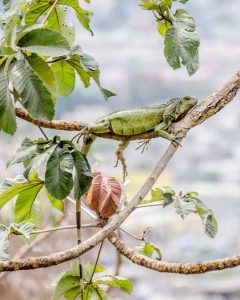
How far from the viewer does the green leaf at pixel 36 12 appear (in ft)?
4.20

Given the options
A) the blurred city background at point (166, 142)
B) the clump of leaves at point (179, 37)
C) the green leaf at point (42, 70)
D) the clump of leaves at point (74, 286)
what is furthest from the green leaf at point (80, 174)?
the blurred city background at point (166, 142)

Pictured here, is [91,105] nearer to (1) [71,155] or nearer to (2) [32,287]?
(2) [32,287]

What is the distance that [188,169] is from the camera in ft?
14.3

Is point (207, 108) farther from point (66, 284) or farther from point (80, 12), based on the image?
point (66, 284)

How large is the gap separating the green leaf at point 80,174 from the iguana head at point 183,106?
333 millimetres

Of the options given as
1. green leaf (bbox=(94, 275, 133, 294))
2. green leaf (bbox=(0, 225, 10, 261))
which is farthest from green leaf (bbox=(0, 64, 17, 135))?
green leaf (bbox=(94, 275, 133, 294))

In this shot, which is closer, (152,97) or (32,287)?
(32,287)

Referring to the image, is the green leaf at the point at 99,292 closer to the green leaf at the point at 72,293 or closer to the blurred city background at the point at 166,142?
the green leaf at the point at 72,293

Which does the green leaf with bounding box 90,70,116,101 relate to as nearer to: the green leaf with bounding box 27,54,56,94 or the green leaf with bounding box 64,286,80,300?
the green leaf with bounding box 27,54,56,94

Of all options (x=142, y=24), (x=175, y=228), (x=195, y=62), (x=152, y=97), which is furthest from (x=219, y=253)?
(x=195, y=62)

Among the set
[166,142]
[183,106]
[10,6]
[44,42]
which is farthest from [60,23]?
[166,142]

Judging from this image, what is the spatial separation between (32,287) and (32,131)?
32.2 inches

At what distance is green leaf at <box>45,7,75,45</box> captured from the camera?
1.38 meters

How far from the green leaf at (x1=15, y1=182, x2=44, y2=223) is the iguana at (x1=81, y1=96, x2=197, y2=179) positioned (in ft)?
0.54
